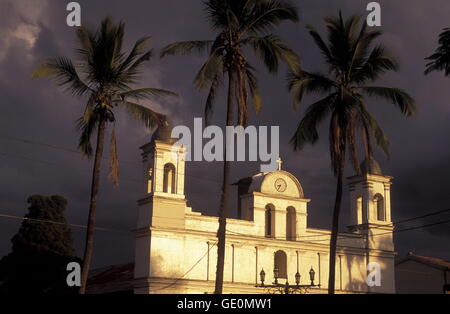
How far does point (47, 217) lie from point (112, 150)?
2901 cm

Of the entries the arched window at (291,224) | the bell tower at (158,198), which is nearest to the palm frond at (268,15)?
the bell tower at (158,198)

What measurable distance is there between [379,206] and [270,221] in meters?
10.6

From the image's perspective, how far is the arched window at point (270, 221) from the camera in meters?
47.4

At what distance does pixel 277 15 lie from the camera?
26688mm

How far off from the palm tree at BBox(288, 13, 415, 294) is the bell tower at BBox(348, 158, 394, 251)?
20145 millimetres

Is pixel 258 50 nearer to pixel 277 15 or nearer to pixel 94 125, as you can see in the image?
pixel 277 15

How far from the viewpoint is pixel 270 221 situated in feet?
158

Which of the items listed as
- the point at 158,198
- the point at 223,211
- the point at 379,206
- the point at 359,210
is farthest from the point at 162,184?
the point at 379,206

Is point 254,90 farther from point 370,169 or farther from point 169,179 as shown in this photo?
point 370,169

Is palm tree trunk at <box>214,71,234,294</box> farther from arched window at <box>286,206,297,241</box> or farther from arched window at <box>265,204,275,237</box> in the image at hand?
arched window at <box>286,206,297,241</box>
